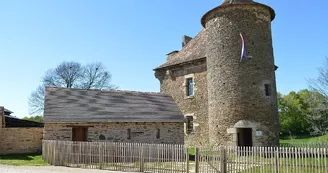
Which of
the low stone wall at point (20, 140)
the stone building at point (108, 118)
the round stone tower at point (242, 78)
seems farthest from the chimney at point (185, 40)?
the low stone wall at point (20, 140)

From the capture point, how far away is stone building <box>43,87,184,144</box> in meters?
16.9

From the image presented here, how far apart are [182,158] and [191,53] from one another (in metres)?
13.1

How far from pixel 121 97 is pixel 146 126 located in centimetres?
325

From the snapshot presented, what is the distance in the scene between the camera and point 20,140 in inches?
829

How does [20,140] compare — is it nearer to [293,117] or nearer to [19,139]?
[19,139]

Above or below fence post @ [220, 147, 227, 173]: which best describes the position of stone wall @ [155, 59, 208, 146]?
above

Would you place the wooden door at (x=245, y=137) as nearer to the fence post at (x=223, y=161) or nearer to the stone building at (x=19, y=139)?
the fence post at (x=223, y=161)

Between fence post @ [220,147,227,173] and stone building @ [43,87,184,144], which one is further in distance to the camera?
stone building @ [43,87,184,144]

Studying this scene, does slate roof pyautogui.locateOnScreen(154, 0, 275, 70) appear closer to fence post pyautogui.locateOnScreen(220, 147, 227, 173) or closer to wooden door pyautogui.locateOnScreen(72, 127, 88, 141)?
wooden door pyautogui.locateOnScreen(72, 127, 88, 141)

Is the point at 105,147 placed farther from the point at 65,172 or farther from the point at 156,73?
the point at 156,73

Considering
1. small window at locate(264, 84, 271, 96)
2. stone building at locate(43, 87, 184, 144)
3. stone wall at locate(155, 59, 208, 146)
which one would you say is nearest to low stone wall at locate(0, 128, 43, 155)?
stone building at locate(43, 87, 184, 144)

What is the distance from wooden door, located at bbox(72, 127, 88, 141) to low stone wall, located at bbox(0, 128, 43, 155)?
576cm

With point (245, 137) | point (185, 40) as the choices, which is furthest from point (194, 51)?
point (245, 137)

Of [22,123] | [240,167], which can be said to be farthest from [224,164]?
[22,123]
